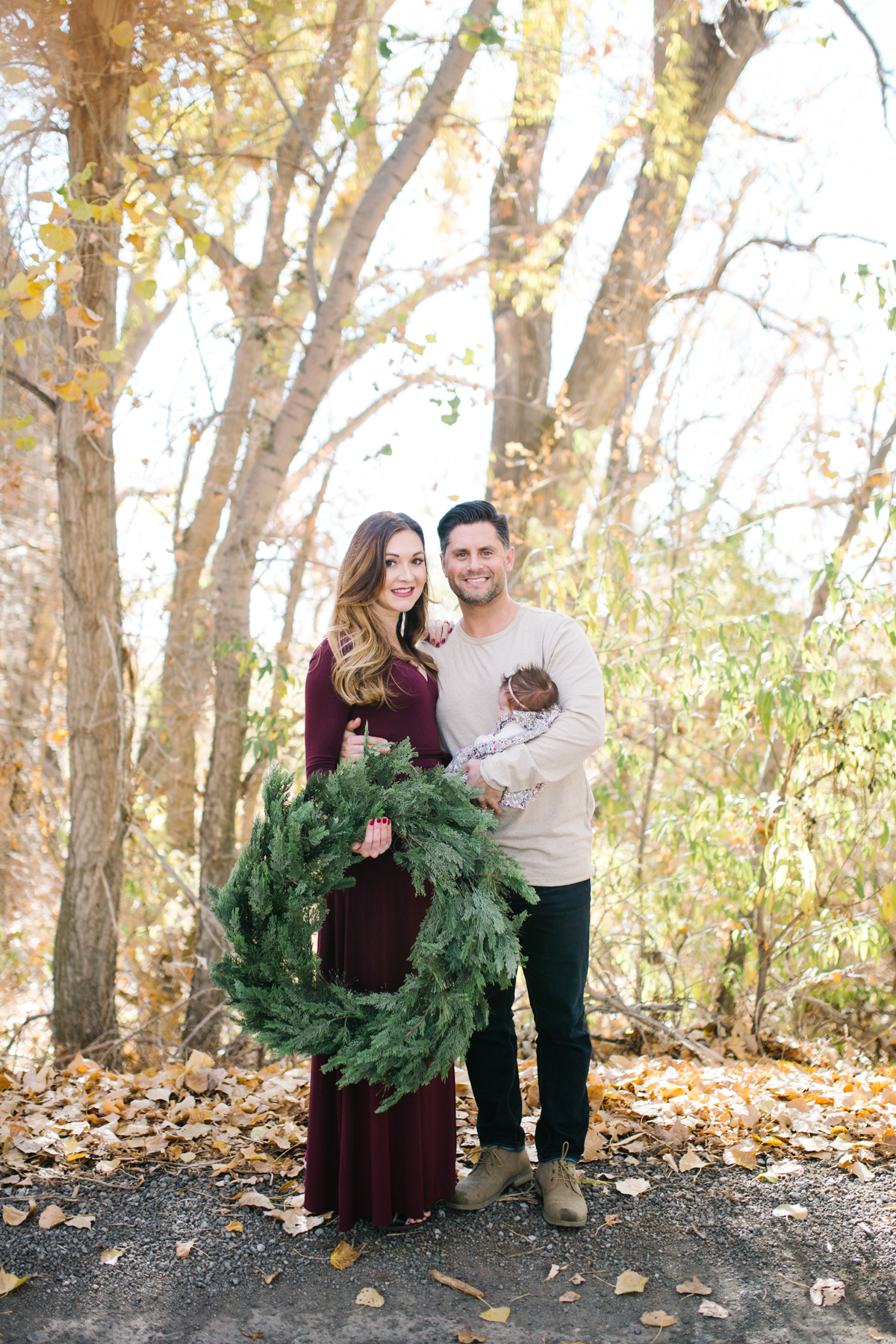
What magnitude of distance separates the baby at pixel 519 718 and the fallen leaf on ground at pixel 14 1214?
1.83 meters

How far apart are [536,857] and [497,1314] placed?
1174 millimetres

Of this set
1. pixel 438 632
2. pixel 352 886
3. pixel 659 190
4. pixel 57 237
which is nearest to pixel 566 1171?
pixel 352 886

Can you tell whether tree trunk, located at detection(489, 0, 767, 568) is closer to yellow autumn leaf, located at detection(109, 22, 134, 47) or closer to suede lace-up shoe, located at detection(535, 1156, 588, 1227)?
yellow autumn leaf, located at detection(109, 22, 134, 47)

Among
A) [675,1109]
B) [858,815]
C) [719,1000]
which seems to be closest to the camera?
[675,1109]

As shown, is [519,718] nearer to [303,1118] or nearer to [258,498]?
[303,1118]

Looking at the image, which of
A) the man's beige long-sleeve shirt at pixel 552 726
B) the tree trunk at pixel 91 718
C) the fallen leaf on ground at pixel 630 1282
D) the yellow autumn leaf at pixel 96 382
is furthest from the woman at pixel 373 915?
the tree trunk at pixel 91 718

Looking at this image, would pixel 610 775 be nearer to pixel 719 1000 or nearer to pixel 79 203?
pixel 719 1000

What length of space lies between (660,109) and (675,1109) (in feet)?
20.5

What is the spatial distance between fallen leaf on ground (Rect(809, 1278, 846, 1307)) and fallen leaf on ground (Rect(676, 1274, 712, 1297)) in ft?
0.86

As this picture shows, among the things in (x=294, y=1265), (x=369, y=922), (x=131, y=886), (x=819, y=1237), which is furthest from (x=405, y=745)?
(x=131, y=886)

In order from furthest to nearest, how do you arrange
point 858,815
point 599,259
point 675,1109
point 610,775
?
point 599,259
point 610,775
point 858,815
point 675,1109

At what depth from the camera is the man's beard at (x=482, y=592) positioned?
9.78 feet

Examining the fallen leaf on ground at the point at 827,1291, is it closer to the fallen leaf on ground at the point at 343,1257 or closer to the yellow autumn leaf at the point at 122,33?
the fallen leaf on ground at the point at 343,1257

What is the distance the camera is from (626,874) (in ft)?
19.8
